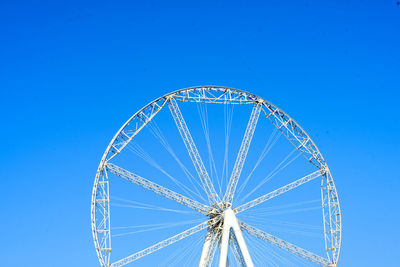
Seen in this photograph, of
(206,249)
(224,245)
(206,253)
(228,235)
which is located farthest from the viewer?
(206,249)

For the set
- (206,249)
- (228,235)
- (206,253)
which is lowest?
(206,253)

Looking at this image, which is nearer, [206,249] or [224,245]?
[224,245]

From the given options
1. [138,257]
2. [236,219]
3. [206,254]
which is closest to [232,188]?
[236,219]

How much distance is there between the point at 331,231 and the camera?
198 ft

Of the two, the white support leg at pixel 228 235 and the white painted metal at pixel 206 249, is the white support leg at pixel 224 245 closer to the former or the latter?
the white support leg at pixel 228 235

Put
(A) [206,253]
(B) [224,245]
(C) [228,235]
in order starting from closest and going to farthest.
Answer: (B) [224,245], (C) [228,235], (A) [206,253]

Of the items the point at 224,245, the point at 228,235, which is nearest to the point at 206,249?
the point at 224,245

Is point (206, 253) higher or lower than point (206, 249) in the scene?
lower

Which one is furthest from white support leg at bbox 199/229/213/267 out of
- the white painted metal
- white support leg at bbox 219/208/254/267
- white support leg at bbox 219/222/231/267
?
white support leg at bbox 219/208/254/267

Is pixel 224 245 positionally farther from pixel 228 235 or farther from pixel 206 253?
pixel 206 253

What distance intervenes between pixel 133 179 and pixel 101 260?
709 cm

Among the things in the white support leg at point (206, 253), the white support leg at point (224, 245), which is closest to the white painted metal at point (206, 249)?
the white support leg at point (206, 253)

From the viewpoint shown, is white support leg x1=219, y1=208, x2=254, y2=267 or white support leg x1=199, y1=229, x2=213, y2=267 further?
white support leg x1=199, y1=229, x2=213, y2=267

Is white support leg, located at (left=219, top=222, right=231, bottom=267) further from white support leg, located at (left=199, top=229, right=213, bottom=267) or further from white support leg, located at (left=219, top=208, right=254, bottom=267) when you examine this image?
white support leg, located at (left=199, top=229, right=213, bottom=267)
